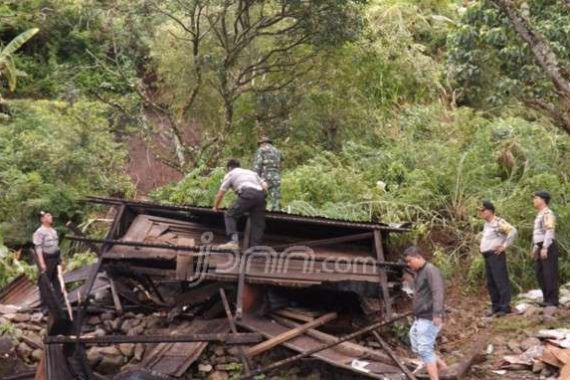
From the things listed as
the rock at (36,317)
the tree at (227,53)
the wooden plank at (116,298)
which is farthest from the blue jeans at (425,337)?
the tree at (227,53)

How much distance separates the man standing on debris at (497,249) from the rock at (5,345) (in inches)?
279

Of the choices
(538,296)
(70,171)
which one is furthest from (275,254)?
(70,171)

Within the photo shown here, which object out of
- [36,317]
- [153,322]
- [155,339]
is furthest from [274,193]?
[36,317]

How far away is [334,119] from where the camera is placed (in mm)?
20062

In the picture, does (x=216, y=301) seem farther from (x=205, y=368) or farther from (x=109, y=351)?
(x=109, y=351)

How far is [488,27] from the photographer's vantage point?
14.6m

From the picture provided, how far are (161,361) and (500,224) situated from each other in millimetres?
5170

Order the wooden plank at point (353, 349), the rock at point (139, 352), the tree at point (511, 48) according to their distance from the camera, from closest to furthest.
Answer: the wooden plank at point (353, 349) < the rock at point (139, 352) < the tree at point (511, 48)

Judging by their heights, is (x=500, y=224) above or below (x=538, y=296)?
above

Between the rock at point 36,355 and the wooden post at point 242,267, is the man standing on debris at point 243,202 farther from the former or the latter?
the rock at point 36,355

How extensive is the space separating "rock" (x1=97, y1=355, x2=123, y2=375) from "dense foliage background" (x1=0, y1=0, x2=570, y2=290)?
180 inches

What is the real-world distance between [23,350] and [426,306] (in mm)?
6513

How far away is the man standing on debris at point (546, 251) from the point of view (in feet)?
36.4

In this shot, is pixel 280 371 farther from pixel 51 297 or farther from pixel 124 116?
pixel 124 116
